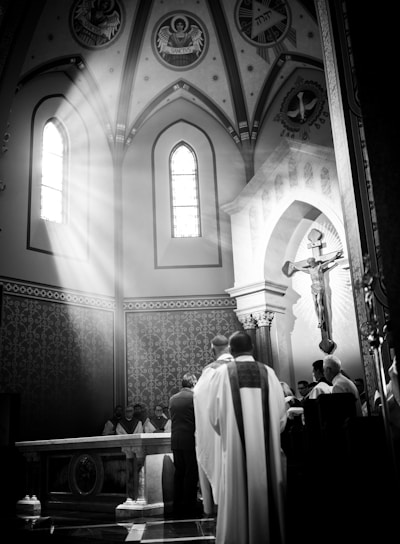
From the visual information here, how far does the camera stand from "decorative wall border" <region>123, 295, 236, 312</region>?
12641 mm

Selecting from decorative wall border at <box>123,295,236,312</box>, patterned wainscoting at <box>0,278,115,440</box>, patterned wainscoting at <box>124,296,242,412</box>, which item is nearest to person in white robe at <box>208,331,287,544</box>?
patterned wainscoting at <box>0,278,115,440</box>

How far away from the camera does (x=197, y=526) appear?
551cm

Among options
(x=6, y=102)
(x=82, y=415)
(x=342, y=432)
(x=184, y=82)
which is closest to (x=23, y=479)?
(x=82, y=415)

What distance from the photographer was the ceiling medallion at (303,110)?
12.5m

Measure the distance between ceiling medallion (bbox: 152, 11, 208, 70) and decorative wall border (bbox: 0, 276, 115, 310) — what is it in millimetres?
5767

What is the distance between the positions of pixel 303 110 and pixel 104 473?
8.97 meters

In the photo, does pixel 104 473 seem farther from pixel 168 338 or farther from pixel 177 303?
pixel 177 303

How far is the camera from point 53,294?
37.7 feet

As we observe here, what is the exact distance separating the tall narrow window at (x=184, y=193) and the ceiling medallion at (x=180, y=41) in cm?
195

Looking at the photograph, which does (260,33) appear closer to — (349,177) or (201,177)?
(201,177)

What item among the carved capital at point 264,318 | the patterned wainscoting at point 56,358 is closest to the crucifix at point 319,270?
the carved capital at point 264,318

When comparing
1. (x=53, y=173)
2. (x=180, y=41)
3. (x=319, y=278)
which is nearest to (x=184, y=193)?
(x=53, y=173)

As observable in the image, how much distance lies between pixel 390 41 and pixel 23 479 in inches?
375

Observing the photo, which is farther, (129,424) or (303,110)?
(303,110)
